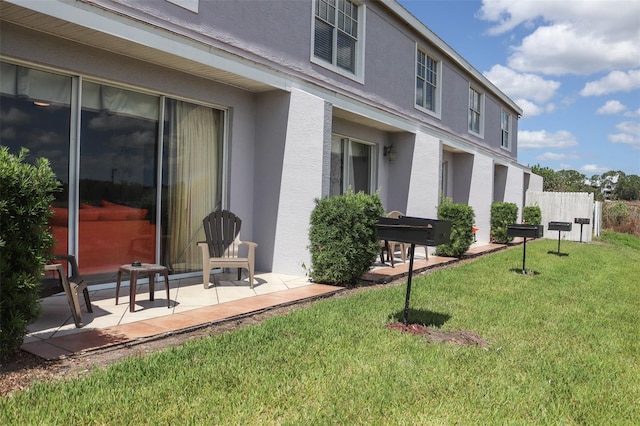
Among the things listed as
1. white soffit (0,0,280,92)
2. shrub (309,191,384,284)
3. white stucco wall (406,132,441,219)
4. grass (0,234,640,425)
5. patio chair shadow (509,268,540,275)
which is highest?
white soffit (0,0,280,92)

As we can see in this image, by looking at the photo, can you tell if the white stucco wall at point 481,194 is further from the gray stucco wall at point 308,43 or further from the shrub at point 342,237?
the shrub at point 342,237

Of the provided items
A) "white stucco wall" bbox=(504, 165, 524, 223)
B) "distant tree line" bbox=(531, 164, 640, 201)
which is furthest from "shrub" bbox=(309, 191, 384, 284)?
"distant tree line" bbox=(531, 164, 640, 201)

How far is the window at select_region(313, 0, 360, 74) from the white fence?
11272 mm

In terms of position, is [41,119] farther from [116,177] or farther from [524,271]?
[524,271]

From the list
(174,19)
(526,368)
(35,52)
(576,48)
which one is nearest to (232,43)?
(174,19)

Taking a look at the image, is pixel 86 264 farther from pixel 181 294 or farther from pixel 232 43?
pixel 232 43

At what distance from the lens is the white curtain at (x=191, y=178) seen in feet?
20.8

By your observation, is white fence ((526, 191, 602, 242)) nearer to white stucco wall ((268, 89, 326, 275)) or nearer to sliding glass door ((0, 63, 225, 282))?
white stucco wall ((268, 89, 326, 275))

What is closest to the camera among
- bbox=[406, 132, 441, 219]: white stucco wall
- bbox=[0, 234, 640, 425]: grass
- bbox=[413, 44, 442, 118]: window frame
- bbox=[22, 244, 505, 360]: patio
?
bbox=[0, 234, 640, 425]: grass

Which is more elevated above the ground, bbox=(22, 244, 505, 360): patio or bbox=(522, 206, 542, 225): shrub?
bbox=(522, 206, 542, 225): shrub

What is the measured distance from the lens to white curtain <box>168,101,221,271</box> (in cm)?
634

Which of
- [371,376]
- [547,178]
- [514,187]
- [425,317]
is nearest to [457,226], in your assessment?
[425,317]

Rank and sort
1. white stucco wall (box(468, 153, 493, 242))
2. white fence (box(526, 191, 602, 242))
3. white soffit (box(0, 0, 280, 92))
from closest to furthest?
white soffit (box(0, 0, 280, 92)) → white stucco wall (box(468, 153, 493, 242)) → white fence (box(526, 191, 602, 242))

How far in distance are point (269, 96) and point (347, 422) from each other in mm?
5629
